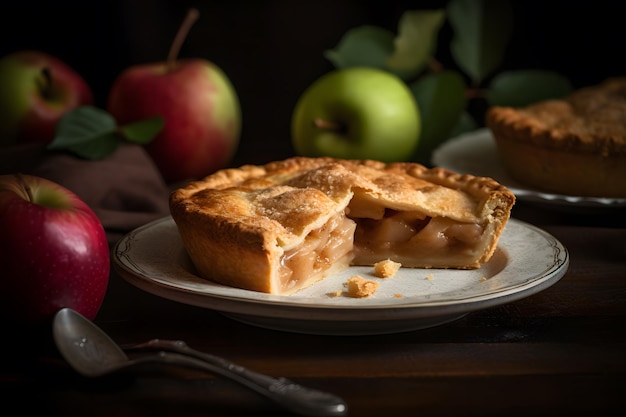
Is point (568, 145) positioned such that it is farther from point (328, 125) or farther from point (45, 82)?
point (45, 82)

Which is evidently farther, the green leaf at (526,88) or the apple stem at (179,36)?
the green leaf at (526,88)

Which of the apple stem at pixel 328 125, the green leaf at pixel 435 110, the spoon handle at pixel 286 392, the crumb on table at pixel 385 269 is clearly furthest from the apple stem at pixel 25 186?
the green leaf at pixel 435 110

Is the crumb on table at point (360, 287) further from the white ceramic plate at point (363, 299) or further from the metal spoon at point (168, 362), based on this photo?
the metal spoon at point (168, 362)

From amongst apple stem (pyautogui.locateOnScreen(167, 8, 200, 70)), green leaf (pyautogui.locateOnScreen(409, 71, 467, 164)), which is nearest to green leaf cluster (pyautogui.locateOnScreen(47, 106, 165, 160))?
apple stem (pyautogui.locateOnScreen(167, 8, 200, 70))

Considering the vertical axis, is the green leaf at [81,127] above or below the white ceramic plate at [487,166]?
above

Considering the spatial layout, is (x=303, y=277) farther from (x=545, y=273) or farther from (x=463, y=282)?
(x=545, y=273)

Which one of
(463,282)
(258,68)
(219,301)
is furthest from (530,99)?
(219,301)

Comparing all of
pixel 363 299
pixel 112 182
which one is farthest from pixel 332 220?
pixel 112 182
